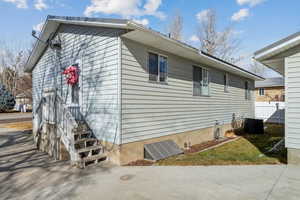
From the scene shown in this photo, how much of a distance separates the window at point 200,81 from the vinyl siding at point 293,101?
13.1 ft

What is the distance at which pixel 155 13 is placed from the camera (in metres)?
19.9

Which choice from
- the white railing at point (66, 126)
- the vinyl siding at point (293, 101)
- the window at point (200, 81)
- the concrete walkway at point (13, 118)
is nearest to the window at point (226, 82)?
the window at point (200, 81)

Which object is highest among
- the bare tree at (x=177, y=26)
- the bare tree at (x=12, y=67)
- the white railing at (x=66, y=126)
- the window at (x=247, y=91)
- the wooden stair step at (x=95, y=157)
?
the bare tree at (x=177, y=26)

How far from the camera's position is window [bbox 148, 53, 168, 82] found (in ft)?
22.1

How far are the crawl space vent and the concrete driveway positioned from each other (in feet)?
2.61

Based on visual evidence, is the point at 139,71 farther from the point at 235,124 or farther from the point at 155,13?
the point at 155,13

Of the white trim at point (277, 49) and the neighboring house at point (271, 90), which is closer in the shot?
the white trim at point (277, 49)

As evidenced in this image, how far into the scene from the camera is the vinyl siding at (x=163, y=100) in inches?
232

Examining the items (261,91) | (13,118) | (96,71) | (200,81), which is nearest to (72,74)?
(96,71)

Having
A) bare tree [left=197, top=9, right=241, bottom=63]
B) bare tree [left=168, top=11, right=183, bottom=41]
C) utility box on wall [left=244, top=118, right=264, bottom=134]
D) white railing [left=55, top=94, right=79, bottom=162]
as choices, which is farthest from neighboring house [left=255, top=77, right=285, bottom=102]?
white railing [left=55, top=94, right=79, bottom=162]

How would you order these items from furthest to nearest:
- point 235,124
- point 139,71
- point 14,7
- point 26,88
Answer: point 26,88, point 235,124, point 14,7, point 139,71

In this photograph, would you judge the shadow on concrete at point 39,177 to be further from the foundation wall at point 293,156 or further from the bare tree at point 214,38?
the bare tree at point 214,38

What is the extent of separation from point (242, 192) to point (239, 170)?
4.50ft

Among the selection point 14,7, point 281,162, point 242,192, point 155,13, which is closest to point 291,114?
point 281,162
